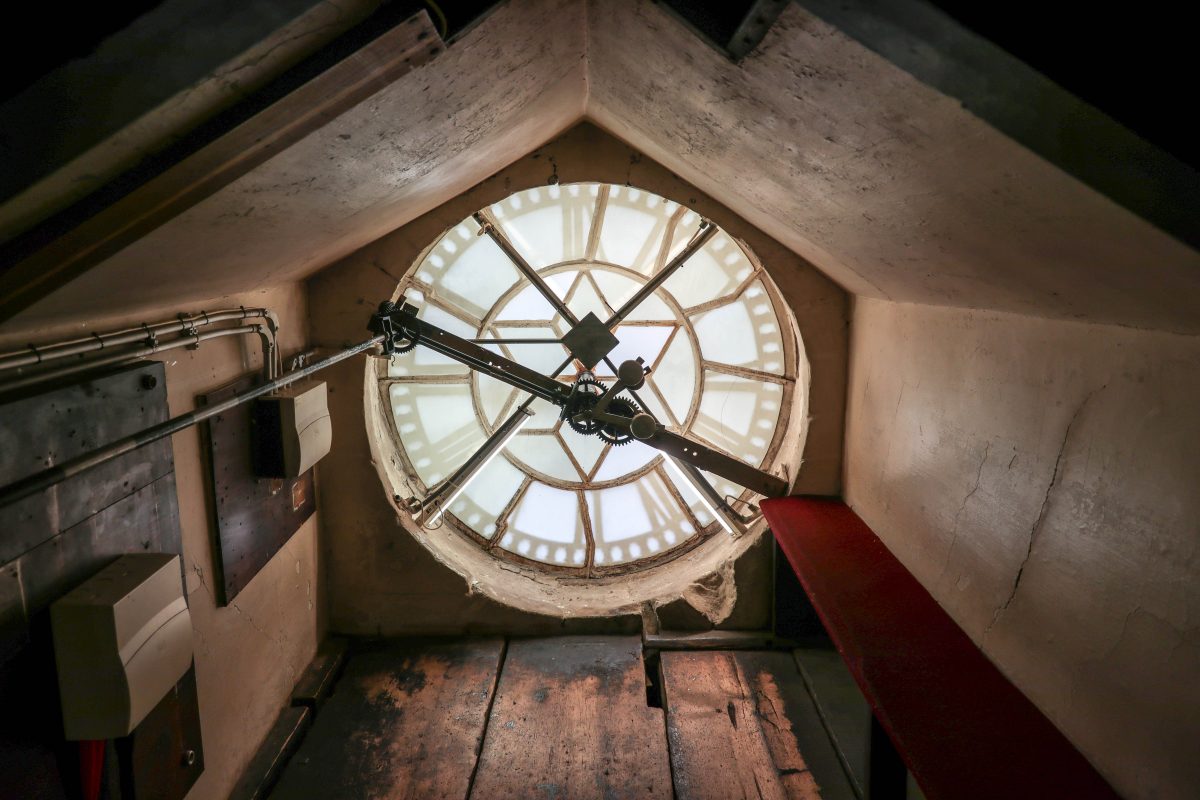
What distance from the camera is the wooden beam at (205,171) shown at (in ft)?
4.16

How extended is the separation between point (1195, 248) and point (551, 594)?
3.58 metres

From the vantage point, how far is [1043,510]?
1.86 m

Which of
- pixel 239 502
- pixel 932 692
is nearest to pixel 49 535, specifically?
pixel 239 502

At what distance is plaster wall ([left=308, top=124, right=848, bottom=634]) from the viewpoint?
11.2 feet

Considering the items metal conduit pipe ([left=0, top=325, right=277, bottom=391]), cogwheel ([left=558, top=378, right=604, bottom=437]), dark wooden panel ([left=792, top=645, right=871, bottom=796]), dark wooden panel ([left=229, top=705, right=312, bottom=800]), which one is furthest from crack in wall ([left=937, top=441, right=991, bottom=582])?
dark wooden panel ([left=229, top=705, right=312, bottom=800])

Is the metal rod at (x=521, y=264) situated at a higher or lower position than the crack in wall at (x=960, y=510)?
higher

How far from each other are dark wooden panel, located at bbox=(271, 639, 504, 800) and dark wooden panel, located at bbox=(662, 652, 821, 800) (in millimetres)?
920

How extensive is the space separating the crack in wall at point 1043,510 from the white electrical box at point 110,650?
2.41 metres

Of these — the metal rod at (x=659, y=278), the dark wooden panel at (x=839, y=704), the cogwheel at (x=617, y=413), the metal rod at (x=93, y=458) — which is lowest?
the dark wooden panel at (x=839, y=704)

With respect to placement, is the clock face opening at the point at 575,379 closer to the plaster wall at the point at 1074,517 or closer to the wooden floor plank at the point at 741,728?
the wooden floor plank at the point at 741,728

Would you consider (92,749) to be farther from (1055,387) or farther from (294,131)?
(1055,387)

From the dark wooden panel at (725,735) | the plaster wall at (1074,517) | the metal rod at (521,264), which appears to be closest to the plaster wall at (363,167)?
the metal rod at (521,264)

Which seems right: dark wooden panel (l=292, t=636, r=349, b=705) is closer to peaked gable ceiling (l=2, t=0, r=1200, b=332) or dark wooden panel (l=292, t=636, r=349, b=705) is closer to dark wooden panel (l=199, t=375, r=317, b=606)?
dark wooden panel (l=199, t=375, r=317, b=606)

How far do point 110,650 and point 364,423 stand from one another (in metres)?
2.00
